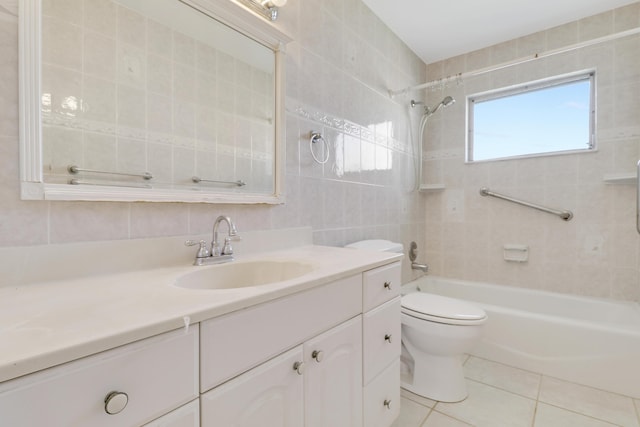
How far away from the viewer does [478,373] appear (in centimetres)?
182

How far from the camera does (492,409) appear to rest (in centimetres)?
149

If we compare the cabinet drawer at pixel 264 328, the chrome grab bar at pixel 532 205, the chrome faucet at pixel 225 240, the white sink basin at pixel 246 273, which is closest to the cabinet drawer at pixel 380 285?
the cabinet drawer at pixel 264 328

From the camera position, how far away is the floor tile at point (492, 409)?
1398mm

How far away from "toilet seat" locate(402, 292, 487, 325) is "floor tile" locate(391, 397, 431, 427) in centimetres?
44

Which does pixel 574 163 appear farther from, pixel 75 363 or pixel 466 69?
pixel 75 363

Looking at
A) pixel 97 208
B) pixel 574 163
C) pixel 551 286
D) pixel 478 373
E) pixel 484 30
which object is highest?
pixel 484 30

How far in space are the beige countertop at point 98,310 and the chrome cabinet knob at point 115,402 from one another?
0.08 metres

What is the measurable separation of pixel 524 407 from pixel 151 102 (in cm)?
214

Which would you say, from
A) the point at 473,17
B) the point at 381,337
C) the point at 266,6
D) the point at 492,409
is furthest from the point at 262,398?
the point at 473,17

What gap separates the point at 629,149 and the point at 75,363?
2.92 m

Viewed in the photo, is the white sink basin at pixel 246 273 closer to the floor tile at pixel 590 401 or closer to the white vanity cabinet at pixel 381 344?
the white vanity cabinet at pixel 381 344

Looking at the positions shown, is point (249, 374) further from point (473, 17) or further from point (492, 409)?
point (473, 17)

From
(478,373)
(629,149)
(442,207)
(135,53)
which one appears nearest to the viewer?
(135,53)

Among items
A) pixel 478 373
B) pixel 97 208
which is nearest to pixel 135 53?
pixel 97 208
